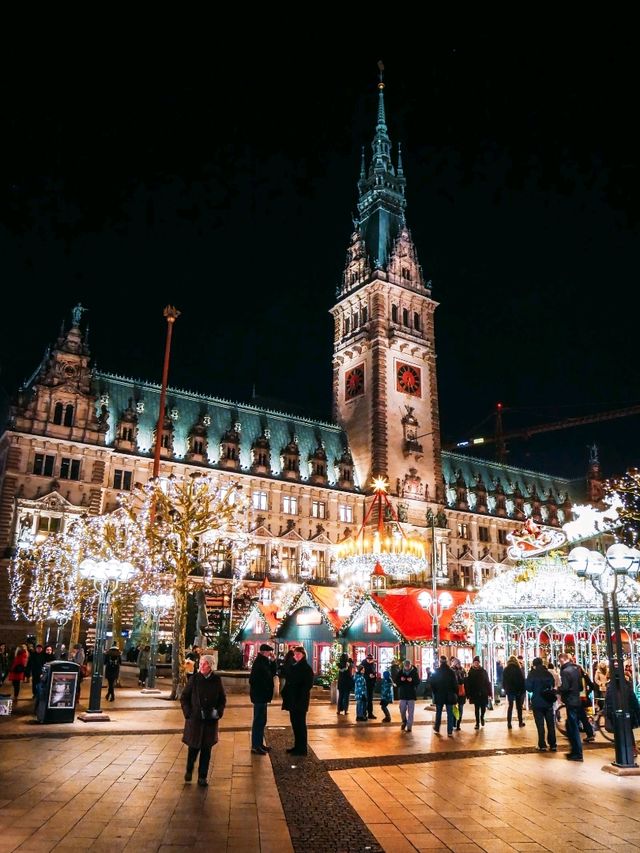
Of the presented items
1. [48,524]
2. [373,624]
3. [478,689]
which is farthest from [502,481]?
[478,689]

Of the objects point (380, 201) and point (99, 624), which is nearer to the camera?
point (99, 624)

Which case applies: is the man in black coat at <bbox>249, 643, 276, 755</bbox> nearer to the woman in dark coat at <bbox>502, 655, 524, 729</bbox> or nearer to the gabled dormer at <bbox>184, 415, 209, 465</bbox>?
the woman in dark coat at <bbox>502, 655, 524, 729</bbox>

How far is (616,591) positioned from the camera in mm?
14906

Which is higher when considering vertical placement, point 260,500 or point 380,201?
point 380,201

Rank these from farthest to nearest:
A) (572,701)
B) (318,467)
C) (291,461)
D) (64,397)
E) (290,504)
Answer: (318,467) < (291,461) < (290,504) < (64,397) < (572,701)

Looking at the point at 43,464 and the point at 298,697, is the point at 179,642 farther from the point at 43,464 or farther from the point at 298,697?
the point at 43,464

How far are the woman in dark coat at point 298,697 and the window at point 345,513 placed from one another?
55.3 m

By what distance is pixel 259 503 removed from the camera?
65.9 metres

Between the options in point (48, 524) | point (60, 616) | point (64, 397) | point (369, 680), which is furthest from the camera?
point (64, 397)

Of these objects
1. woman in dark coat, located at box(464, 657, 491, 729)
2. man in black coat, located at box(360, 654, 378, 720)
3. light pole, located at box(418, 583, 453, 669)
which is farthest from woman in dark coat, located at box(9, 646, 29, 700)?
light pole, located at box(418, 583, 453, 669)

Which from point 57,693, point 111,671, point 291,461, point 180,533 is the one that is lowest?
point 111,671

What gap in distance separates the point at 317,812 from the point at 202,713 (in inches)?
93.5

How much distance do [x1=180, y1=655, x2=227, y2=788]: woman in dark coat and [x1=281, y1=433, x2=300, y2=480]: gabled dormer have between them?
57.9m

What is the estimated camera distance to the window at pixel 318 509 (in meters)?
68.7
